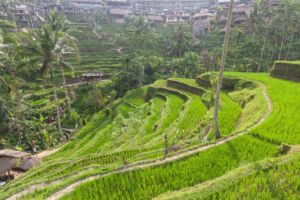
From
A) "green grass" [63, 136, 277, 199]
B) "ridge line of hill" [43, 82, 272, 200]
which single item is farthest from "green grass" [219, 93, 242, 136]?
"green grass" [63, 136, 277, 199]

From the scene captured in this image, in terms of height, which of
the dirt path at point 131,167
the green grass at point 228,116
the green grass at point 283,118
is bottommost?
the green grass at point 228,116

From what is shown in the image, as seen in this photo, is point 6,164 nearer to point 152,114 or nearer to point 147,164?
point 147,164

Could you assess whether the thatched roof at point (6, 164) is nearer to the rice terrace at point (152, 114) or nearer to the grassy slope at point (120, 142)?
the rice terrace at point (152, 114)

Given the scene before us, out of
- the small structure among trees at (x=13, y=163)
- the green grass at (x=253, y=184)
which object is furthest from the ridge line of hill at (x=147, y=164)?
the small structure among trees at (x=13, y=163)

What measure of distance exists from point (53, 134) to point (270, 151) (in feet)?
65.2

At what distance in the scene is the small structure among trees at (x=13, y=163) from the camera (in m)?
13.9

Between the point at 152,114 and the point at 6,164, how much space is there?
10.6 meters

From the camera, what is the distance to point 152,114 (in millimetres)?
20109

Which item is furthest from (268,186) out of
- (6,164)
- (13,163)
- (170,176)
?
(6,164)

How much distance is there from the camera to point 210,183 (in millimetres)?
6340

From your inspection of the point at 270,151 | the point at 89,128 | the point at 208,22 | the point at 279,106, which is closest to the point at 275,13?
the point at 208,22

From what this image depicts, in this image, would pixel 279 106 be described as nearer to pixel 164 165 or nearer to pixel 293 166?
pixel 293 166

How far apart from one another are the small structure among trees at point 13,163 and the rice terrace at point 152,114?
59mm

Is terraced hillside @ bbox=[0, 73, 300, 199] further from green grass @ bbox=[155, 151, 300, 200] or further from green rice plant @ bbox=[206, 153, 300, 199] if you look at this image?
green rice plant @ bbox=[206, 153, 300, 199]
